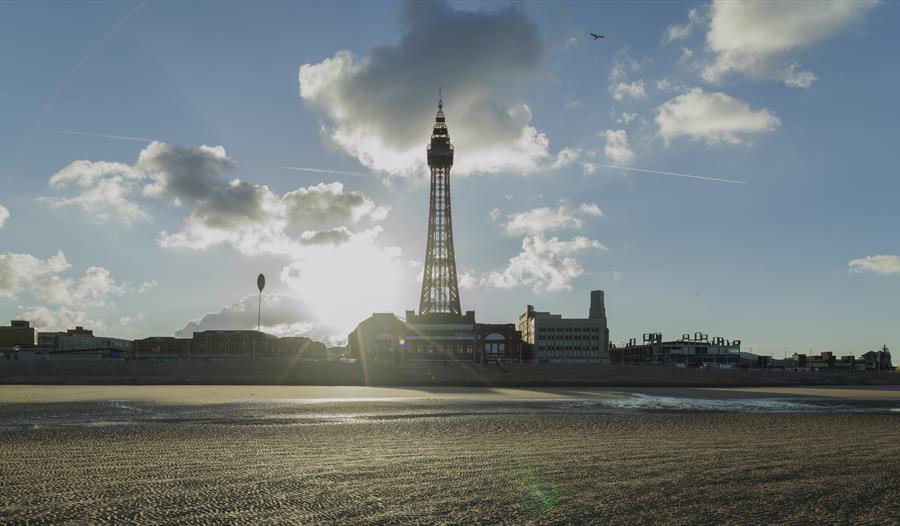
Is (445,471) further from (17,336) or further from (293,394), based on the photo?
(17,336)

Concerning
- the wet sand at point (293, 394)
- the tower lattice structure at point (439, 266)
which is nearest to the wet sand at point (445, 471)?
the wet sand at point (293, 394)

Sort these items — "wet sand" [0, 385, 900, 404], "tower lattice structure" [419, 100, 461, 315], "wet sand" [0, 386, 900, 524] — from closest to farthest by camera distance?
"wet sand" [0, 386, 900, 524], "wet sand" [0, 385, 900, 404], "tower lattice structure" [419, 100, 461, 315]

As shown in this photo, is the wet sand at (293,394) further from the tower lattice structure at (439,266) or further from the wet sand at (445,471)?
the tower lattice structure at (439,266)

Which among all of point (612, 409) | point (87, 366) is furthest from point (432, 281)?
point (612, 409)

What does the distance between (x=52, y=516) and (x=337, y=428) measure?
39.7ft

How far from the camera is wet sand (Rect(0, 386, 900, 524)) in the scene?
948cm

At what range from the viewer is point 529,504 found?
9.98 meters

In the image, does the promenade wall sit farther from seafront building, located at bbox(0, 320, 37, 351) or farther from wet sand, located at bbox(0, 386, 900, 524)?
seafront building, located at bbox(0, 320, 37, 351)

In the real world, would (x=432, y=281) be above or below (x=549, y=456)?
above

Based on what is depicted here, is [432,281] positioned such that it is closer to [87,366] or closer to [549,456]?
[87,366]

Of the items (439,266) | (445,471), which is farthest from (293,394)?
(439,266)

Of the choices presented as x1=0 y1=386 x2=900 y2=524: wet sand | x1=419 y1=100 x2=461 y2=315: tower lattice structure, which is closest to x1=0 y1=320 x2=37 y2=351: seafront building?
x1=419 y1=100 x2=461 y2=315: tower lattice structure

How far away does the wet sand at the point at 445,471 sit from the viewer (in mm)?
9484

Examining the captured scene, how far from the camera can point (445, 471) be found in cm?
1275
